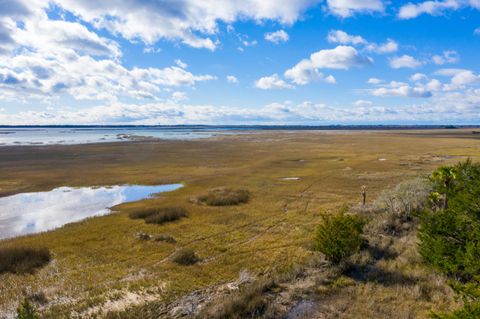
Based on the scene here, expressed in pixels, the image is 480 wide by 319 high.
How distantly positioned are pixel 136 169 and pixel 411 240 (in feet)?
163

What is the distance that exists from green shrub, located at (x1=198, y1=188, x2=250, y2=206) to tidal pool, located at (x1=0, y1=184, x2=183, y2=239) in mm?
8108

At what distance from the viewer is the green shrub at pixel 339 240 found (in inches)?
680

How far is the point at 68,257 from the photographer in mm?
21500

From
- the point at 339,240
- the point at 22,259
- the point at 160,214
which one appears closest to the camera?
the point at 339,240

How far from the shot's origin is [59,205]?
117 ft

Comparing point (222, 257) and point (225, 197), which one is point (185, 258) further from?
point (225, 197)

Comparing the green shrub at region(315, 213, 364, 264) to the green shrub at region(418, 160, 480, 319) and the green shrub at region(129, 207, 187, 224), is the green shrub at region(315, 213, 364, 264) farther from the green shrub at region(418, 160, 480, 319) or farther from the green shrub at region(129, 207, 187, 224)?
the green shrub at region(129, 207, 187, 224)

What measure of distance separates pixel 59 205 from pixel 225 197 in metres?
18.2

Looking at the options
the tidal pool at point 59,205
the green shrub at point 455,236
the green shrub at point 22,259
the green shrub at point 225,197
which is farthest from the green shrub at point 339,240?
the tidal pool at point 59,205

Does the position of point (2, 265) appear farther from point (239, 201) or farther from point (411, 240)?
point (411, 240)

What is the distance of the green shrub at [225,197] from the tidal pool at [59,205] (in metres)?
8.11

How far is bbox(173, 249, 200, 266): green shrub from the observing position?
66.0ft

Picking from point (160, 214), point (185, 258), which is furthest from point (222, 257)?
point (160, 214)

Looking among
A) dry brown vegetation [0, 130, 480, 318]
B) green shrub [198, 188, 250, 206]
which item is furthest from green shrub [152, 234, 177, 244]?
green shrub [198, 188, 250, 206]
